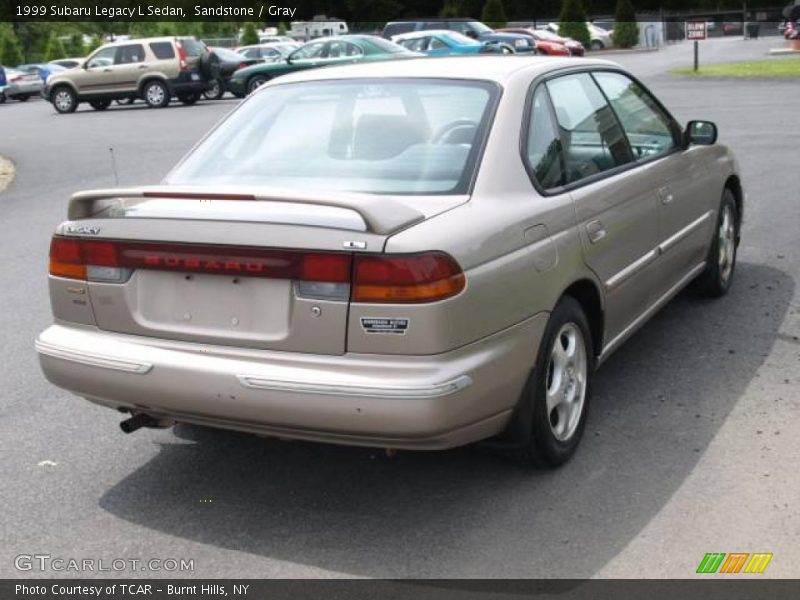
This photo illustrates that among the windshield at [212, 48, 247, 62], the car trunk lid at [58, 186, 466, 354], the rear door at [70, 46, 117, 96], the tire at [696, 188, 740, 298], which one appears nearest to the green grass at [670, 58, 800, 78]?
the windshield at [212, 48, 247, 62]

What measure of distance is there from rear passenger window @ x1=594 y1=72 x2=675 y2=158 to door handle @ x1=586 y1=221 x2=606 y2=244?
93 centimetres

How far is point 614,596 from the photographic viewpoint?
11.2 ft

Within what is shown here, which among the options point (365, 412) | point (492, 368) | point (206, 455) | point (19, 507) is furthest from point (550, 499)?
point (19, 507)

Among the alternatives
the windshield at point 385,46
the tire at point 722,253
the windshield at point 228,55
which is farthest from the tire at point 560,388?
the windshield at point 228,55

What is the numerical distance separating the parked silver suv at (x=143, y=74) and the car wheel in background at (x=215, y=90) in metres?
0.80

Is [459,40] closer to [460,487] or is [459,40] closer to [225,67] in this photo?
[225,67]

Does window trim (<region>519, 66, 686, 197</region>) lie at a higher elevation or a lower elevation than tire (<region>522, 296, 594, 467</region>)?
higher

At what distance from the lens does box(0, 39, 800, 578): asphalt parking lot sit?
12.2ft

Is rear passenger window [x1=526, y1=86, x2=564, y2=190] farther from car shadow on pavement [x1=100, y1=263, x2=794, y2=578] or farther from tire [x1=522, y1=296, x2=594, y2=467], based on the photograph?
car shadow on pavement [x1=100, y1=263, x2=794, y2=578]

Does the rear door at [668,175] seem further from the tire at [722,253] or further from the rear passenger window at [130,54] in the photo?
the rear passenger window at [130,54]

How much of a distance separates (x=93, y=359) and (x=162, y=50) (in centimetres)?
2656

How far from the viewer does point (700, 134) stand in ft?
20.4

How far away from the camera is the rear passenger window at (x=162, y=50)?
28.9m

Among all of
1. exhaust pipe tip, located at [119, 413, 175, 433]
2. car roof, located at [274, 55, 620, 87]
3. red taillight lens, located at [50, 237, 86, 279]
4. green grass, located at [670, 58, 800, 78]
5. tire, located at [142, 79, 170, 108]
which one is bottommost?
green grass, located at [670, 58, 800, 78]
